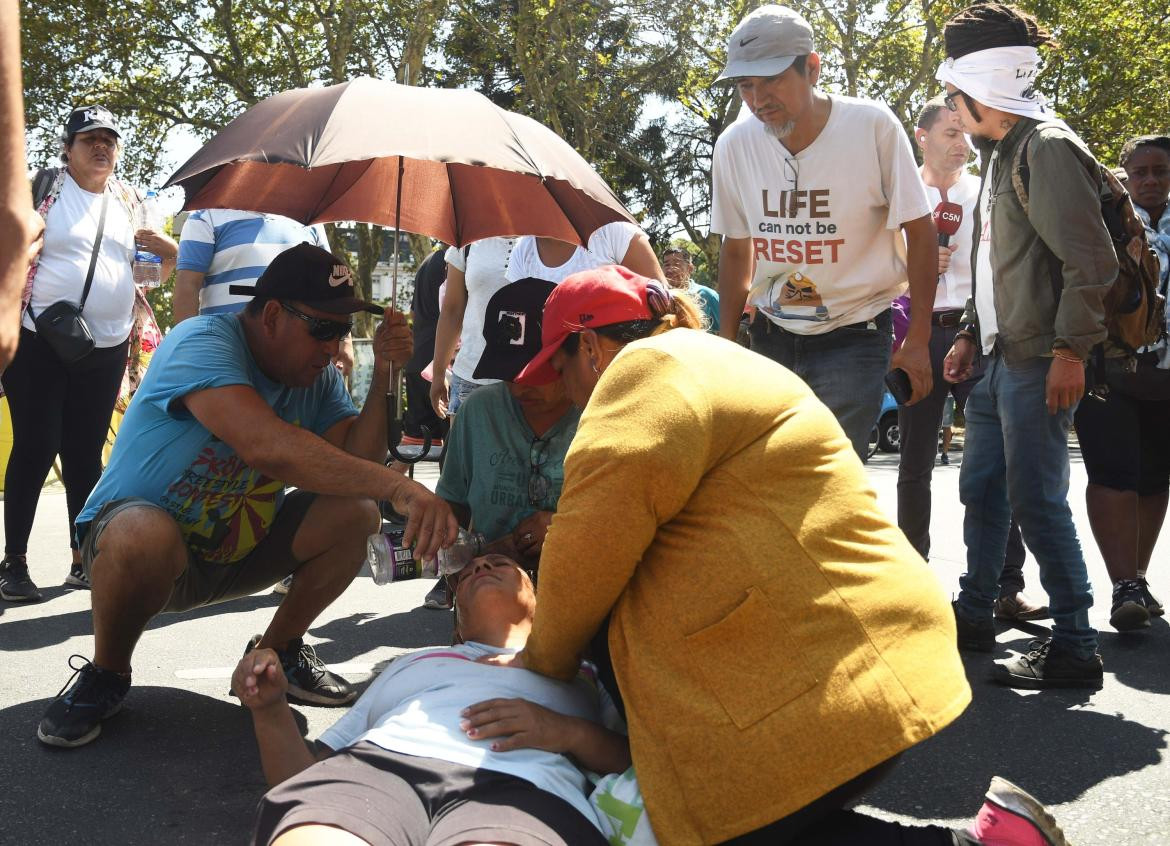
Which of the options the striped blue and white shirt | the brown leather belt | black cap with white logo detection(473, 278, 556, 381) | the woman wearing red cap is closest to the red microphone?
the brown leather belt

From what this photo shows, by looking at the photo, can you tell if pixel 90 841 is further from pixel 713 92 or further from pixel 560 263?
pixel 713 92

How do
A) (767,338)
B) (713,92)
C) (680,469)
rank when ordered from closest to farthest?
(680,469) < (767,338) < (713,92)

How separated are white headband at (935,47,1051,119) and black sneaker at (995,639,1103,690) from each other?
185 cm

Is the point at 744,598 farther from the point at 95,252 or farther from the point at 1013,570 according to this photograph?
the point at 95,252

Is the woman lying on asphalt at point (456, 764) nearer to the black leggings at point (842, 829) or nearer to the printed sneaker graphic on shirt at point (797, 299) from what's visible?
the black leggings at point (842, 829)

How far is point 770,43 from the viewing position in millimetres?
3932

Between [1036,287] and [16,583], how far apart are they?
4.48 m

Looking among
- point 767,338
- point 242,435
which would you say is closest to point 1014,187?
point 767,338

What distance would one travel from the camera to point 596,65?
81.4ft

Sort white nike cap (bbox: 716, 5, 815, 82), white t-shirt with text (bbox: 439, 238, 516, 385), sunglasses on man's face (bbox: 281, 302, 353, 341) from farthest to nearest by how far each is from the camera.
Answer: white t-shirt with text (bbox: 439, 238, 516, 385), white nike cap (bbox: 716, 5, 815, 82), sunglasses on man's face (bbox: 281, 302, 353, 341)

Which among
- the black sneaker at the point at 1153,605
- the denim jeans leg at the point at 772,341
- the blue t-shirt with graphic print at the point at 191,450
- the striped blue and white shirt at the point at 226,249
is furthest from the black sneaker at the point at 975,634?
the striped blue and white shirt at the point at 226,249

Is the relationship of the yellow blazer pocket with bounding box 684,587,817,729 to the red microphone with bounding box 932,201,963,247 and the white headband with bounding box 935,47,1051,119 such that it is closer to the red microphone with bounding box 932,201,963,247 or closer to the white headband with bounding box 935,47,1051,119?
the white headband with bounding box 935,47,1051,119

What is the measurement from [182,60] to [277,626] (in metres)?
24.0

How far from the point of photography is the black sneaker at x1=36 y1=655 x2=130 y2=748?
3.43 meters
